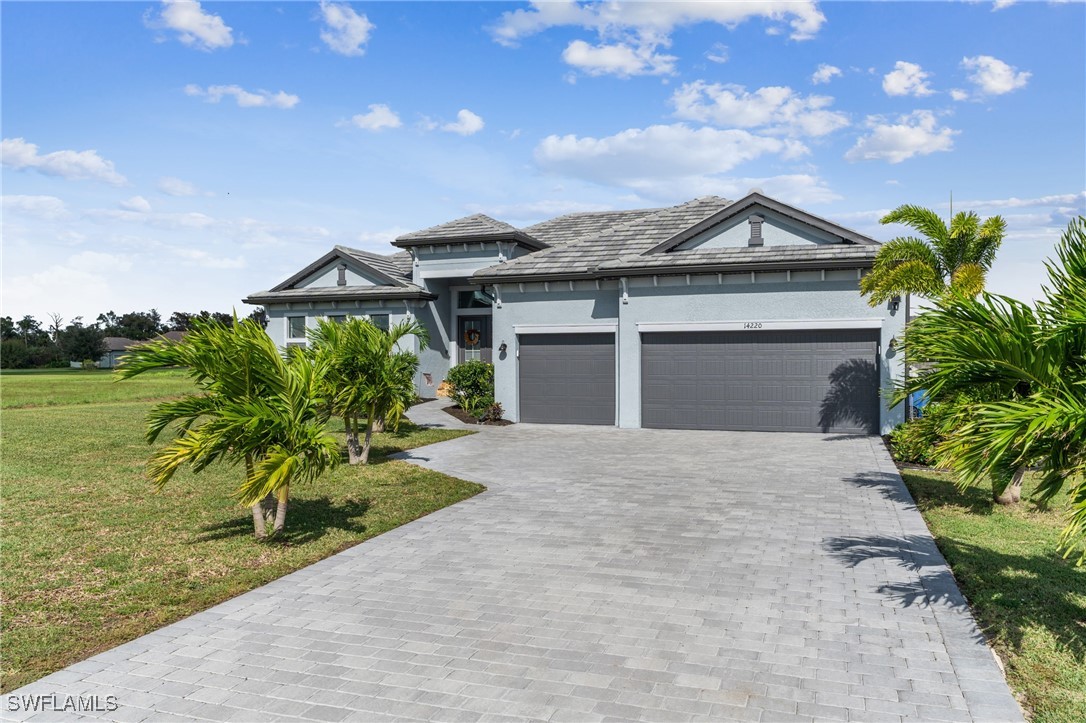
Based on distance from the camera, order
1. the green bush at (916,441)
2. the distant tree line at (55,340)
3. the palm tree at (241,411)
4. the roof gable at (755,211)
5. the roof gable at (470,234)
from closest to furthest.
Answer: the palm tree at (241,411) < the green bush at (916,441) < the roof gable at (755,211) < the roof gable at (470,234) < the distant tree line at (55,340)

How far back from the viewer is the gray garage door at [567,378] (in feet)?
64.0

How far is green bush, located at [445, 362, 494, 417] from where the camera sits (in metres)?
20.5

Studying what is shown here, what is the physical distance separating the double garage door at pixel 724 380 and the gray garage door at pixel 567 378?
0.03 meters

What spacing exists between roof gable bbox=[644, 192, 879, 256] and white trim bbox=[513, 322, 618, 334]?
229 cm

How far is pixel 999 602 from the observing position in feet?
19.7

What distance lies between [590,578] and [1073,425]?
4.05 m

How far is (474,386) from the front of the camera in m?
20.8

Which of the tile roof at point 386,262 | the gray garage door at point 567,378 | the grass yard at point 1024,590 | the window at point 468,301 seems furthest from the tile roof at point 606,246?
the grass yard at point 1024,590

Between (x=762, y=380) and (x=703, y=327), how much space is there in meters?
1.98

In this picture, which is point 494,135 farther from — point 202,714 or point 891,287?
point 202,714

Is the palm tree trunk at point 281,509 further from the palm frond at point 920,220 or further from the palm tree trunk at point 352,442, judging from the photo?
the palm frond at point 920,220

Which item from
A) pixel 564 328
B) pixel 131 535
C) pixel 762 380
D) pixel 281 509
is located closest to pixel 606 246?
pixel 564 328

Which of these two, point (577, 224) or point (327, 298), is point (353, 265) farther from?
point (577, 224)

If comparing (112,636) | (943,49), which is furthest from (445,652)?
(943,49)
